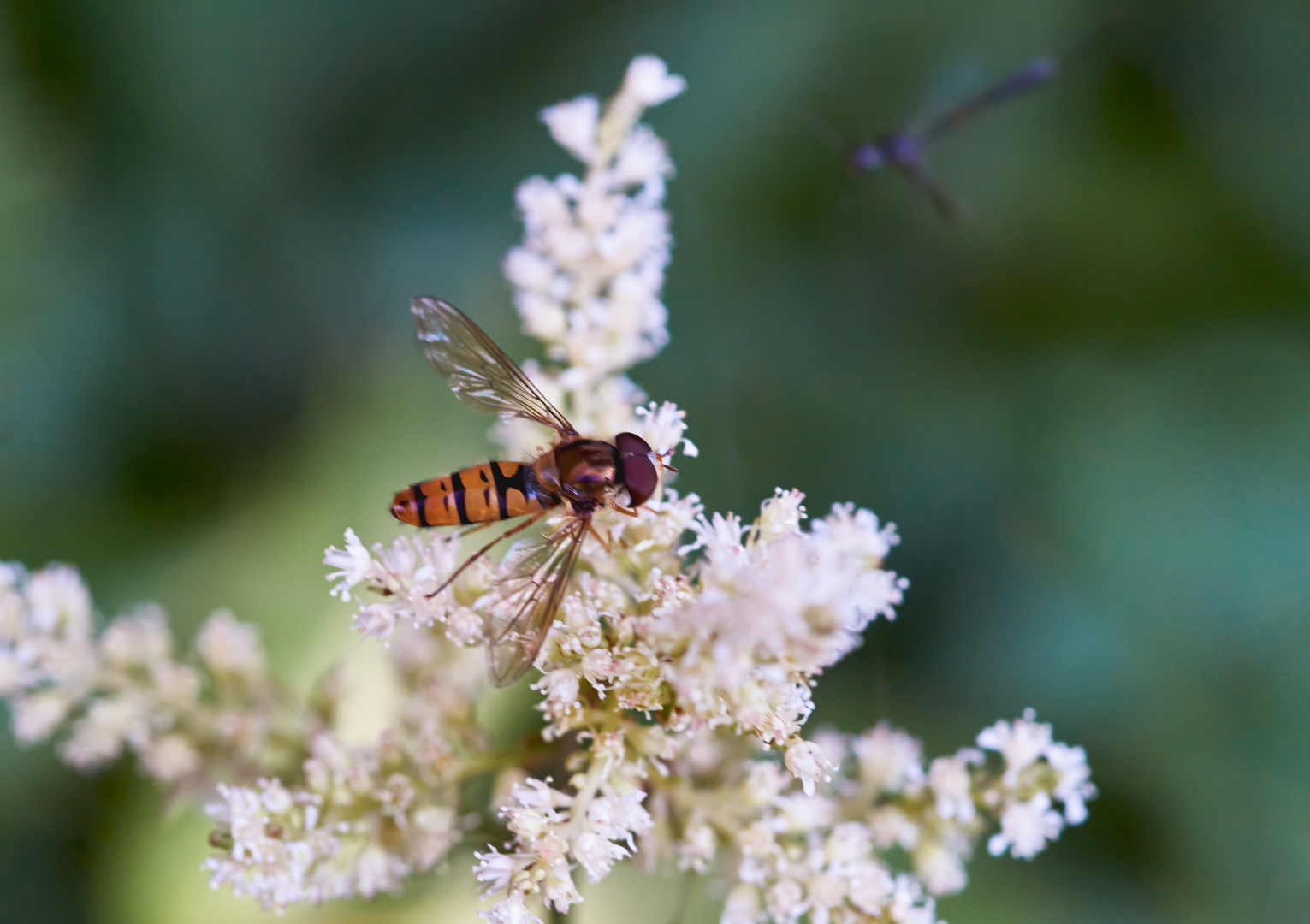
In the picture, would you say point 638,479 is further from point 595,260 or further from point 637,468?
point 595,260

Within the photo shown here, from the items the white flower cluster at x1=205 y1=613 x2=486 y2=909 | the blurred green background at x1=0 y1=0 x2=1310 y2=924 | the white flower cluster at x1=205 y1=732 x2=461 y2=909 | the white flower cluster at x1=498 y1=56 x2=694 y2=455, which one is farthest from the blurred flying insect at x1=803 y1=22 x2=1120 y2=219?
the white flower cluster at x1=205 y1=732 x2=461 y2=909

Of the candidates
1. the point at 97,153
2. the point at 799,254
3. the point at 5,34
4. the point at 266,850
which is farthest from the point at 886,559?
the point at 5,34

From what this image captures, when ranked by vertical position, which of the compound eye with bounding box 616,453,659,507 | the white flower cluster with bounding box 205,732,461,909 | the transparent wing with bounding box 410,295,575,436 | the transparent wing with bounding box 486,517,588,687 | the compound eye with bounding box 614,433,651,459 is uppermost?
the transparent wing with bounding box 410,295,575,436

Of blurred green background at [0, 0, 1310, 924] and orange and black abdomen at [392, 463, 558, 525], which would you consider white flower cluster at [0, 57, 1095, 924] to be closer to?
orange and black abdomen at [392, 463, 558, 525]

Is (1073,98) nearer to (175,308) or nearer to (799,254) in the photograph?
(799,254)

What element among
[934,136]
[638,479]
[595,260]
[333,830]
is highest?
[934,136]

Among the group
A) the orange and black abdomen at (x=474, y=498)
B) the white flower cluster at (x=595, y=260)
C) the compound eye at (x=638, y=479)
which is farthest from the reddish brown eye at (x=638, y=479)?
the white flower cluster at (x=595, y=260)

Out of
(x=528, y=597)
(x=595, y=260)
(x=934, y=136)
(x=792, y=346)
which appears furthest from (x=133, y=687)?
(x=934, y=136)
